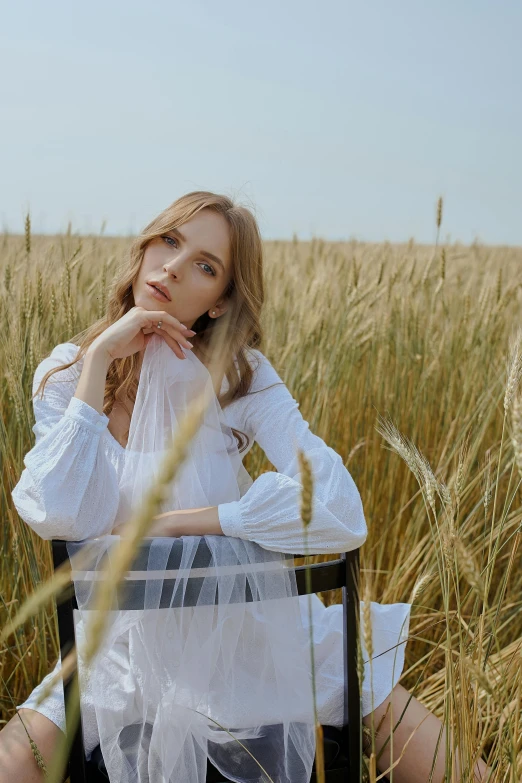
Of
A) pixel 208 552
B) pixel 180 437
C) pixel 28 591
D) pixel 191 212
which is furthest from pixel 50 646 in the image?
pixel 180 437

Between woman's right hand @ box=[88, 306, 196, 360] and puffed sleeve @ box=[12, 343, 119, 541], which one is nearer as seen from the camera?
puffed sleeve @ box=[12, 343, 119, 541]

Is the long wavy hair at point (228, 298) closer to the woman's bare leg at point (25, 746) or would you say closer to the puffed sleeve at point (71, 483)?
the puffed sleeve at point (71, 483)

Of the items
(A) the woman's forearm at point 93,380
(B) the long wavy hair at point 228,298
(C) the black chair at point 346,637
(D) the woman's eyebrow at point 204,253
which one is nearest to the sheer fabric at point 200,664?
(C) the black chair at point 346,637

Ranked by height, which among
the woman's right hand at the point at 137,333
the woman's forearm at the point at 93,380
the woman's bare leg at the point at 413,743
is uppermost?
the woman's right hand at the point at 137,333

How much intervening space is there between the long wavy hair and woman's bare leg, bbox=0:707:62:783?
597mm

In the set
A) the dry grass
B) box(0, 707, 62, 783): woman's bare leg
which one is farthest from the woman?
the dry grass

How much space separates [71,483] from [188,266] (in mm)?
500

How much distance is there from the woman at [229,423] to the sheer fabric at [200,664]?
0.21 feet

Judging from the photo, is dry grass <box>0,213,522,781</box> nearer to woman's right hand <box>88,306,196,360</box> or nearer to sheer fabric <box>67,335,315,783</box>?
woman's right hand <box>88,306,196,360</box>

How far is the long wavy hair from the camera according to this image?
160 centimetres

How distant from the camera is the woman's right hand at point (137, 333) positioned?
4.62ft

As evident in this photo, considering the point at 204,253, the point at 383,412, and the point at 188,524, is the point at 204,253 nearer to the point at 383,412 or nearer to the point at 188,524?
the point at 188,524

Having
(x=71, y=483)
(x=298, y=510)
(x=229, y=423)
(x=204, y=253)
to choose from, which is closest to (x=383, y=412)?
(x=229, y=423)

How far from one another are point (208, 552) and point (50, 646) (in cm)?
80
